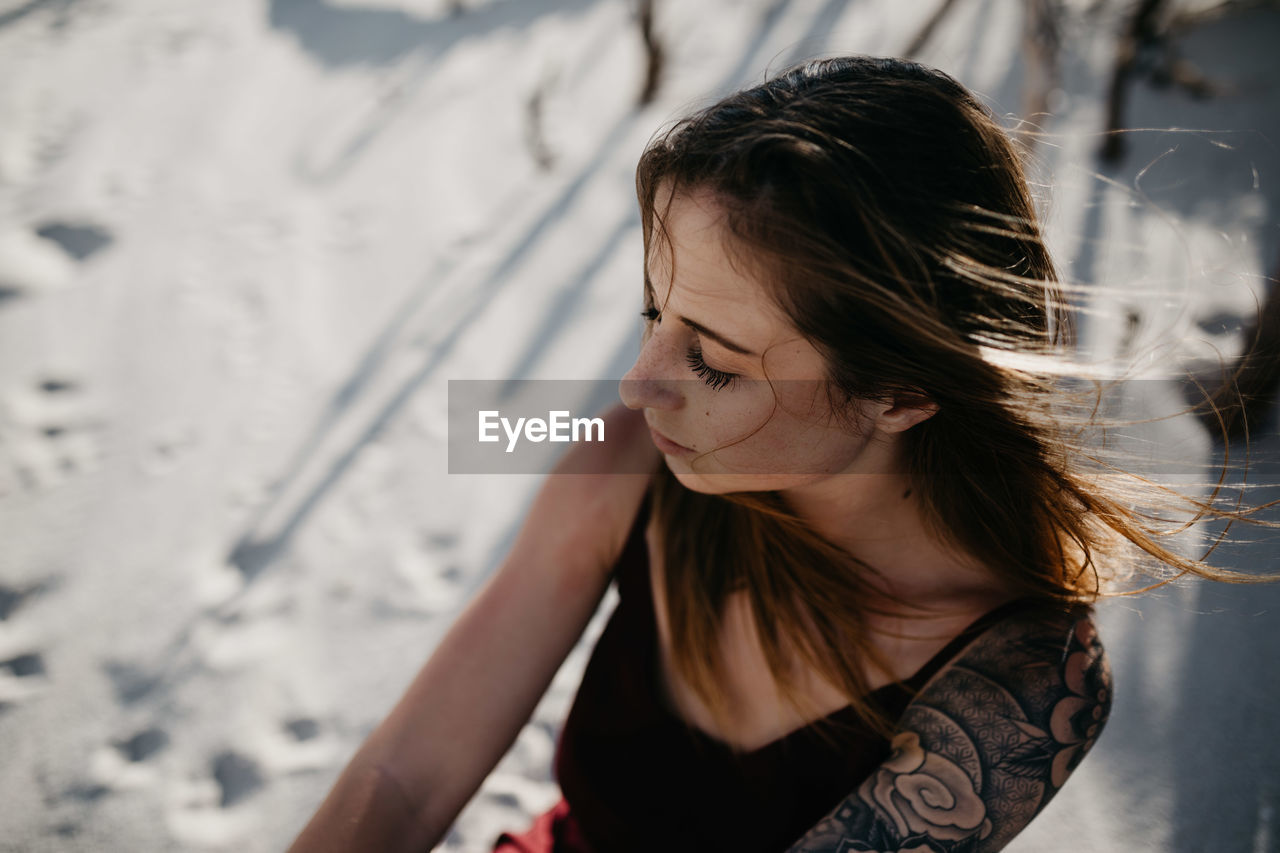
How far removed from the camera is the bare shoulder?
3.88 feet

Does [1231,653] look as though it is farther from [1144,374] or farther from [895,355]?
[895,355]

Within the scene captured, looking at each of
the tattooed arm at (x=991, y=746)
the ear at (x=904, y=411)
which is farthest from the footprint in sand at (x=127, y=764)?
the ear at (x=904, y=411)

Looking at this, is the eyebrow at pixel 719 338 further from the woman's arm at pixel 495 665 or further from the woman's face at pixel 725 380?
the woman's arm at pixel 495 665

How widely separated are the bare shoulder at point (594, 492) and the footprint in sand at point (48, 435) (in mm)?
2059

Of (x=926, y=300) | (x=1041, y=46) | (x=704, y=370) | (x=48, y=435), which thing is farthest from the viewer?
(x=1041, y=46)

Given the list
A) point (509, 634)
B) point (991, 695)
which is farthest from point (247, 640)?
point (991, 695)

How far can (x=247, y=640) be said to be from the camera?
2100mm

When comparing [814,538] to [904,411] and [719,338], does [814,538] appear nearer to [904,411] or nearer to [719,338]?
[904,411]

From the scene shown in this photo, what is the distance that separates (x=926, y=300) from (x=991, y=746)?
52 cm

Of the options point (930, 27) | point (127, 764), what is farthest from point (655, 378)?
point (930, 27)

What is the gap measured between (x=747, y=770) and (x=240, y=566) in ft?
5.67

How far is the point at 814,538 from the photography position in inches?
43.0

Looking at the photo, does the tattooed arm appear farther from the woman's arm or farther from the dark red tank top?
the woman's arm

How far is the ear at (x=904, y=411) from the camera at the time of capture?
0.90 m
